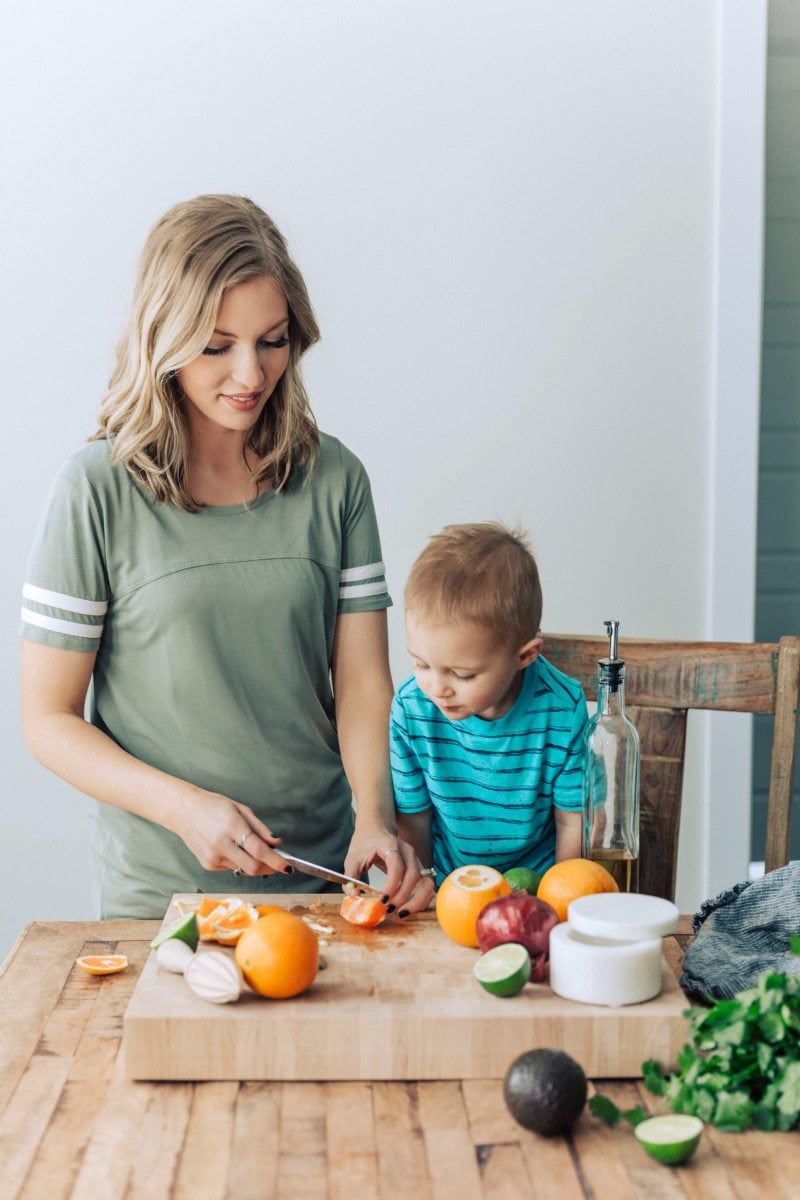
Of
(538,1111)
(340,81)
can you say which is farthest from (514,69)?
(538,1111)

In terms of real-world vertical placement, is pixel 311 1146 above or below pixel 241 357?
below

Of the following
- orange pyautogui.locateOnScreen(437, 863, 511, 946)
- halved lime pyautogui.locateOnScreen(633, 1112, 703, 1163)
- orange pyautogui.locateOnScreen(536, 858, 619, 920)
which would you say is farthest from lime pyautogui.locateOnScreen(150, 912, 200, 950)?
halved lime pyautogui.locateOnScreen(633, 1112, 703, 1163)

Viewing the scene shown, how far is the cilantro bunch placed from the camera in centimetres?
101

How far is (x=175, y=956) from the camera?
118 centimetres

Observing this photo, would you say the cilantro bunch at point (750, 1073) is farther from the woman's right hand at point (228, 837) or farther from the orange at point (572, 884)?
the woman's right hand at point (228, 837)

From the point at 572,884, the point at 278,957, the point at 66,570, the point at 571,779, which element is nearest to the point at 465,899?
the point at 572,884

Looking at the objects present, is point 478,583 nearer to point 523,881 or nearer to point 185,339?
point 523,881

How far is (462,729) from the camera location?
150 cm

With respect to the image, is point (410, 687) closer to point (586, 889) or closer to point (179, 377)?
point (586, 889)

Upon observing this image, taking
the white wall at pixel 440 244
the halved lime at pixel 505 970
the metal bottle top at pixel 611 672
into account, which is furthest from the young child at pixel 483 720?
the white wall at pixel 440 244

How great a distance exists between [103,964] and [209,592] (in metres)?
0.47

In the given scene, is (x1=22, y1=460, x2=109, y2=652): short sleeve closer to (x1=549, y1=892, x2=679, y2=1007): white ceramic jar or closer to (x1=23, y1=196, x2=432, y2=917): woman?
(x1=23, y1=196, x2=432, y2=917): woman

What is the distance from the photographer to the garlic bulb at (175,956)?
117 cm

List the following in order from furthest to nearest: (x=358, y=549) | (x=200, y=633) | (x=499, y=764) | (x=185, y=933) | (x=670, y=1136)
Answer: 1. (x=358, y=549)
2. (x=200, y=633)
3. (x=499, y=764)
4. (x=185, y=933)
5. (x=670, y=1136)
